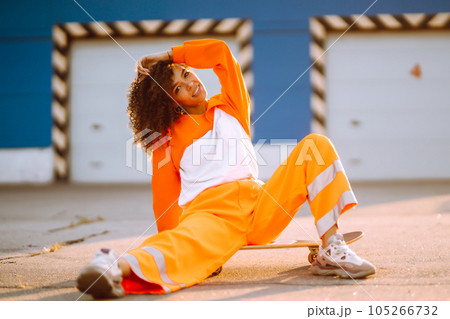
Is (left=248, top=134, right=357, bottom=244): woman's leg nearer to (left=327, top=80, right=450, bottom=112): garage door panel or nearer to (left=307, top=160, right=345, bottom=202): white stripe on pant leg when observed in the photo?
(left=307, top=160, right=345, bottom=202): white stripe on pant leg

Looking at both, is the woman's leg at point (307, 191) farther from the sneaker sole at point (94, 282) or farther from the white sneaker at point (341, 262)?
the sneaker sole at point (94, 282)

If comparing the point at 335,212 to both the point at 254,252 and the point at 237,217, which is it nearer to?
the point at 237,217

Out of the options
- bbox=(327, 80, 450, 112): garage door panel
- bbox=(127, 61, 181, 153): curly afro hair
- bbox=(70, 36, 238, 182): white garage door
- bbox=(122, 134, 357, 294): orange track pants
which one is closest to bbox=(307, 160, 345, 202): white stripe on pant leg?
bbox=(122, 134, 357, 294): orange track pants

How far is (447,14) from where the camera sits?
19.7 ft

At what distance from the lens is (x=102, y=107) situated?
6.54 metres

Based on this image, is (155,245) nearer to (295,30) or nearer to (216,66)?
(216,66)

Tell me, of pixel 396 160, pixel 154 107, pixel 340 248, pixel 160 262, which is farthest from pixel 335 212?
pixel 396 160

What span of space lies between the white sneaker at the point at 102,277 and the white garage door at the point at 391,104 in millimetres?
4962

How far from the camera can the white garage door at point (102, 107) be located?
6441mm

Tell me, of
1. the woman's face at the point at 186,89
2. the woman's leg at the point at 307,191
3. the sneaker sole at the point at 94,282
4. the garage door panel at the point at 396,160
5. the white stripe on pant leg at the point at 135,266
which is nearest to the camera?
the sneaker sole at the point at 94,282

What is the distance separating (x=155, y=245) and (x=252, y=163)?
635 millimetres

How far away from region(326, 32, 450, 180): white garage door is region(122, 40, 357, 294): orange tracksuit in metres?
4.17

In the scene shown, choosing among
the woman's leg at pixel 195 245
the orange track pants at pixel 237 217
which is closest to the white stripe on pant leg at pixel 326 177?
the orange track pants at pixel 237 217

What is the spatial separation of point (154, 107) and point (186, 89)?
0.61 feet
